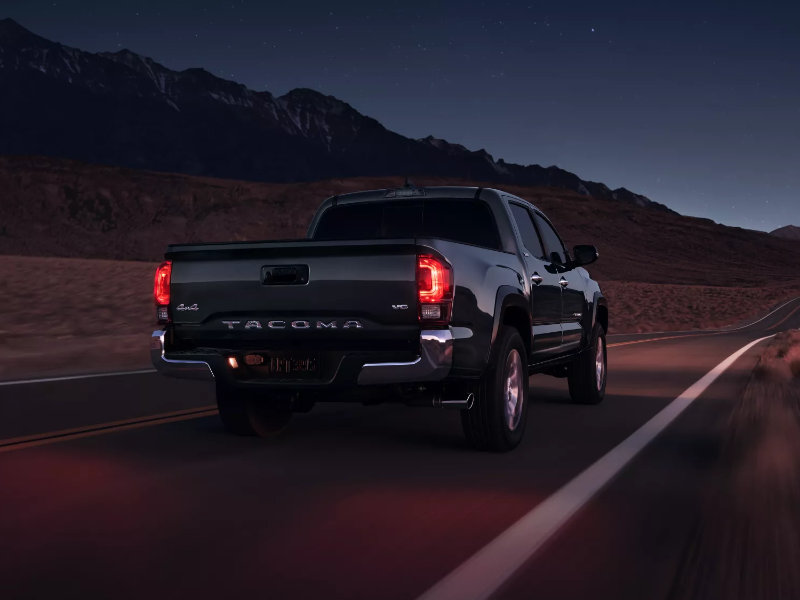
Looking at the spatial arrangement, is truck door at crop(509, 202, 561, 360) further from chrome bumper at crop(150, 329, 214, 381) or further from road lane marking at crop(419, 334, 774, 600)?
chrome bumper at crop(150, 329, 214, 381)

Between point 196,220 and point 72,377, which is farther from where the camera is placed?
point 196,220

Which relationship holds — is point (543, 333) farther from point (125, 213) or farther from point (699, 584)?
point (125, 213)

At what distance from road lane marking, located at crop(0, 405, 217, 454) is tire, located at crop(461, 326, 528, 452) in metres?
3.11

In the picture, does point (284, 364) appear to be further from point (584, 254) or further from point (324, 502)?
point (584, 254)

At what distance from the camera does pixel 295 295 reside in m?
7.43

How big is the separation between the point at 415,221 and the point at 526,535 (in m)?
4.72

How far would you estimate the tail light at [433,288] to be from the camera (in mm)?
7145

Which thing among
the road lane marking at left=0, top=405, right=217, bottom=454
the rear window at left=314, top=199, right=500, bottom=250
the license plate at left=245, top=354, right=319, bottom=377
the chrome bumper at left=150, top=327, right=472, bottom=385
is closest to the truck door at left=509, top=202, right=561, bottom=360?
the rear window at left=314, top=199, right=500, bottom=250

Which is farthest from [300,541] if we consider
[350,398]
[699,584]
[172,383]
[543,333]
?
[172,383]

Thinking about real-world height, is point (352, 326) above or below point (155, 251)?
below

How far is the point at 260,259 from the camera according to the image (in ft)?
24.8

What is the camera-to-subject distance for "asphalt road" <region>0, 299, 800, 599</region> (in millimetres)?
4559

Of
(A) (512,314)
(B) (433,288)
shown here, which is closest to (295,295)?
(B) (433,288)

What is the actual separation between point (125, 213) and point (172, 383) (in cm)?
10696
